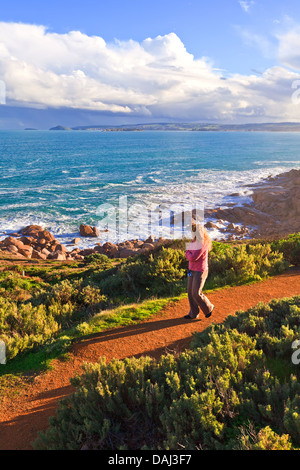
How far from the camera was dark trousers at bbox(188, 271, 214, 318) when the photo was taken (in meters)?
6.70

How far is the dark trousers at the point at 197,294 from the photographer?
6.70m

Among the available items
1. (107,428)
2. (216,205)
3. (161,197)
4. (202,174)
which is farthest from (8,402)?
(202,174)

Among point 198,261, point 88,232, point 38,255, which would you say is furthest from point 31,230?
point 198,261

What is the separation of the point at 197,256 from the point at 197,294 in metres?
0.83

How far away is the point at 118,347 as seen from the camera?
6137 millimetres

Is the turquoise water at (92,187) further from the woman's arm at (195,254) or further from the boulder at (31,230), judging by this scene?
the woman's arm at (195,254)

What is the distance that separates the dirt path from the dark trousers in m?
0.23

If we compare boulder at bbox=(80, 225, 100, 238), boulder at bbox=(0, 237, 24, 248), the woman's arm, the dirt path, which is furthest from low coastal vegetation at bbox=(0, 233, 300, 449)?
boulder at bbox=(80, 225, 100, 238)

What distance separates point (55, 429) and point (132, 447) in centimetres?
90

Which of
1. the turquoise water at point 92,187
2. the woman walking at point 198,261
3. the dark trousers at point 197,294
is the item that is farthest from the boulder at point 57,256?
the woman walking at point 198,261

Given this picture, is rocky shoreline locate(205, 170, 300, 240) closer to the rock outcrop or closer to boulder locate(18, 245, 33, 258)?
the rock outcrop

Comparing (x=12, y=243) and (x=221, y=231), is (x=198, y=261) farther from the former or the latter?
(x=221, y=231)

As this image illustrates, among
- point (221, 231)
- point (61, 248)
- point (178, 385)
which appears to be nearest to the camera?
point (178, 385)

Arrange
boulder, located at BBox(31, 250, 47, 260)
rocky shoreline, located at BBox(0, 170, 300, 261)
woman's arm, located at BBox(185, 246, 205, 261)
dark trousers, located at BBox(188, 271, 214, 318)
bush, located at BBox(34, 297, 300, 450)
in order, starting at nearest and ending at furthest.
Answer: bush, located at BBox(34, 297, 300, 450) < woman's arm, located at BBox(185, 246, 205, 261) < dark trousers, located at BBox(188, 271, 214, 318) < boulder, located at BBox(31, 250, 47, 260) < rocky shoreline, located at BBox(0, 170, 300, 261)
